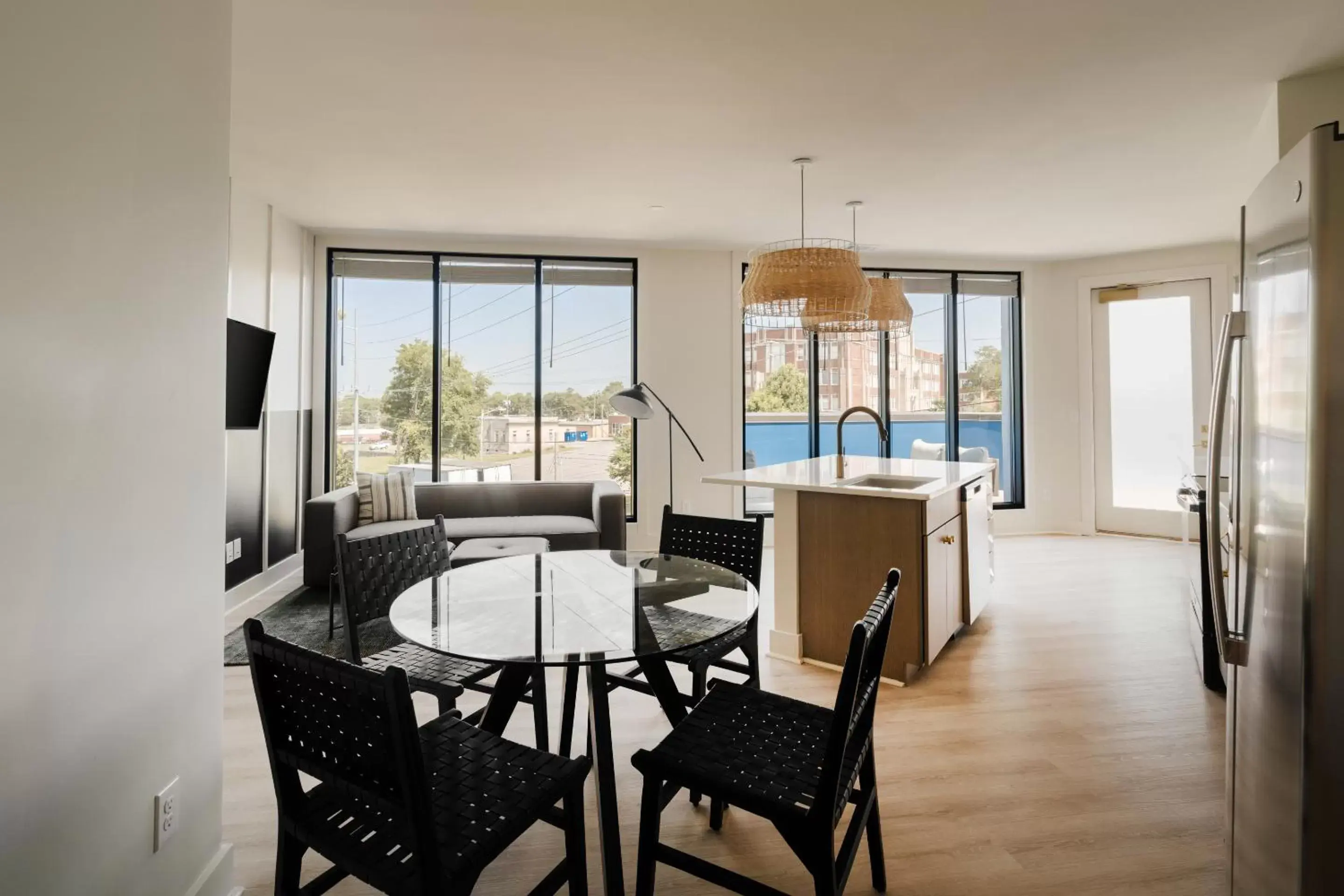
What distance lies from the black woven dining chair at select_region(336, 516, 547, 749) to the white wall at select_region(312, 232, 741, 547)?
11.3 ft

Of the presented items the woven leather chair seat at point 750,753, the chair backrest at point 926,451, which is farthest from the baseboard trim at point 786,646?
the chair backrest at point 926,451

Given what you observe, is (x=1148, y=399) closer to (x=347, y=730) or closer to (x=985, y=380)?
(x=985, y=380)

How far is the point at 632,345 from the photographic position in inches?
234

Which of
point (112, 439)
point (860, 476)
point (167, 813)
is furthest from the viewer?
point (860, 476)

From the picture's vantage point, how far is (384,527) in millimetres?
4602

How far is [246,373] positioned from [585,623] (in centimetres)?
311

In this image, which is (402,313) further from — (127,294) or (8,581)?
(8,581)

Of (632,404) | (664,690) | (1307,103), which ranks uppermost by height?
(1307,103)

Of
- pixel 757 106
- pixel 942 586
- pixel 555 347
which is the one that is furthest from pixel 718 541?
pixel 555 347

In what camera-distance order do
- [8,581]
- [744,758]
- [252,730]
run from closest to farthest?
[8,581], [744,758], [252,730]

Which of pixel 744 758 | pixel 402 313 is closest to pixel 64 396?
pixel 744 758

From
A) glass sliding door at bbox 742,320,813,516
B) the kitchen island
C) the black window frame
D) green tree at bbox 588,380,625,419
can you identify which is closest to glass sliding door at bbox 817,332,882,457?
the black window frame

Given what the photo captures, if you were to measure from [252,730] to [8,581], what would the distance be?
184 cm

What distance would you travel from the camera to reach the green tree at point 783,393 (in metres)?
6.27
